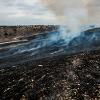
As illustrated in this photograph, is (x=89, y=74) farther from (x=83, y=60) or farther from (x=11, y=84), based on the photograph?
(x=11, y=84)

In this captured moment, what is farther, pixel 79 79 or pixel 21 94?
pixel 79 79

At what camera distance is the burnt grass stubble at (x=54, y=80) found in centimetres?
2103

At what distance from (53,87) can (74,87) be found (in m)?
1.74

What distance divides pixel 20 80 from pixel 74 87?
553 centimetres

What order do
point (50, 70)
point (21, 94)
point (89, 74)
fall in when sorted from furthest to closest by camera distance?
point (50, 70) → point (89, 74) → point (21, 94)

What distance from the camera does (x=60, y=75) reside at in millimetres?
25594

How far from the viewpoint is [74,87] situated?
22.3m

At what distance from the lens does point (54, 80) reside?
79.5 feet

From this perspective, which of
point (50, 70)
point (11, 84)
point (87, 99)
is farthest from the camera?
point (50, 70)

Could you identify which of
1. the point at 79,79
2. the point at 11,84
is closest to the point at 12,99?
the point at 11,84

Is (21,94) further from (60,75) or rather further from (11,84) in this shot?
(60,75)

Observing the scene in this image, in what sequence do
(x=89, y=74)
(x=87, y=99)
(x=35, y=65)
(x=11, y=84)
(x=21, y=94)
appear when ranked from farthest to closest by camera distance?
1. (x=35, y=65)
2. (x=89, y=74)
3. (x=11, y=84)
4. (x=21, y=94)
5. (x=87, y=99)

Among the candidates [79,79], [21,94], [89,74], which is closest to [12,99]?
[21,94]

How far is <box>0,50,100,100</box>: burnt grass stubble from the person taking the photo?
69.0 feet
